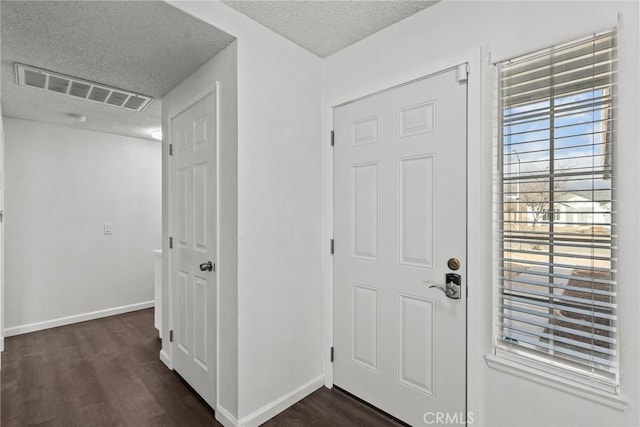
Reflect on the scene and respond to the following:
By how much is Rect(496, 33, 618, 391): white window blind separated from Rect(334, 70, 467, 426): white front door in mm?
217

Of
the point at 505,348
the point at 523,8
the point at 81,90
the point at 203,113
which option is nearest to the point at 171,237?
the point at 203,113

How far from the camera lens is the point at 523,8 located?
1.47m

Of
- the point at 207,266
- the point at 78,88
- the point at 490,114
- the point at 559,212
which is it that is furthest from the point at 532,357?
the point at 78,88

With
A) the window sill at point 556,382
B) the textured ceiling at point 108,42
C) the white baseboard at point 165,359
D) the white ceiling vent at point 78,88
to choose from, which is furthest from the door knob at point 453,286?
the white ceiling vent at point 78,88

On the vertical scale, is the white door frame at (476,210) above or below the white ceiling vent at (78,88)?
below

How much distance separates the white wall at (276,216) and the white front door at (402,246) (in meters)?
0.20

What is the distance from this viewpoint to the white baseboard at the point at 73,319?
133 inches

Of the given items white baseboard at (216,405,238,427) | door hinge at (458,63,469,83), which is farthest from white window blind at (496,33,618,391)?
white baseboard at (216,405,238,427)

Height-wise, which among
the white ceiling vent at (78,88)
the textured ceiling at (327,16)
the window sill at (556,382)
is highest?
the textured ceiling at (327,16)

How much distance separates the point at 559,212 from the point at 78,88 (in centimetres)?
344

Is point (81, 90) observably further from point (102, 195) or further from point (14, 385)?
point (14, 385)

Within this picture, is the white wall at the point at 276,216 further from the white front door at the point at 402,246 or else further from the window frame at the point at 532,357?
the window frame at the point at 532,357

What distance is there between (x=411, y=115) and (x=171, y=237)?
6.85ft

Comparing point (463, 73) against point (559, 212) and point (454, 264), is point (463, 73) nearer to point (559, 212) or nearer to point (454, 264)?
point (559, 212)
